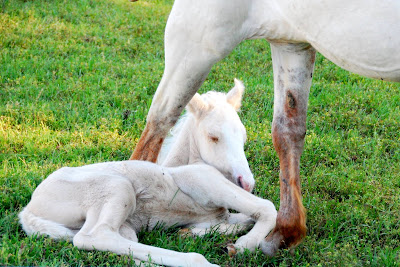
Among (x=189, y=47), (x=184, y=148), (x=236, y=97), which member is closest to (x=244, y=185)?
(x=184, y=148)

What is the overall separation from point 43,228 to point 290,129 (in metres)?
1.72

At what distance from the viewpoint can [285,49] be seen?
393 cm

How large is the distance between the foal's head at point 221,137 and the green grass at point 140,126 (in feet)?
1.41

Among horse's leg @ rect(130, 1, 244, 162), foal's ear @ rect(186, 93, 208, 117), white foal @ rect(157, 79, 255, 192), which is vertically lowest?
white foal @ rect(157, 79, 255, 192)

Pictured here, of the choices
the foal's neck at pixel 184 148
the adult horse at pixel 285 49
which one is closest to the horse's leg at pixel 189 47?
the adult horse at pixel 285 49

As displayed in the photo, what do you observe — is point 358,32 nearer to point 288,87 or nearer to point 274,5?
point 274,5

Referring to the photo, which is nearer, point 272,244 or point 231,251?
point 231,251

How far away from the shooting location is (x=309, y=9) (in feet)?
10.4

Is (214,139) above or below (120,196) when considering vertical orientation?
above

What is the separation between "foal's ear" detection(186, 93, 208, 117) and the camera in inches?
174

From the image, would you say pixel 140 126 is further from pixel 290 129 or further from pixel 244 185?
pixel 290 129

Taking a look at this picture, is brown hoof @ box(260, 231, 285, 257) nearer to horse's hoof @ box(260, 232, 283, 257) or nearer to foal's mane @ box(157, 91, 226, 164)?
horse's hoof @ box(260, 232, 283, 257)

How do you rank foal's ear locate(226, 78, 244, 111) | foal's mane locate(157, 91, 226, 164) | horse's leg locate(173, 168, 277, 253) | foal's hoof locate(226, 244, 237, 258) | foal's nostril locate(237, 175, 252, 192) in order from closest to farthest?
foal's hoof locate(226, 244, 237, 258) → horse's leg locate(173, 168, 277, 253) → foal's nostril locate(237, 175, 252, 192) → foal's mane locate(157, 91, 226, 164) → foal's ear locate(226, 78, 244, 111)

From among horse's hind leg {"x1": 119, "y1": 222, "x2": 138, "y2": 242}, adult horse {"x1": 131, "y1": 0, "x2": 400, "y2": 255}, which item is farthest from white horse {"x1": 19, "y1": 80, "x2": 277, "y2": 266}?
adult horse {"x1": 131, "y1": 0, "x2": 400, "y2": 255}
